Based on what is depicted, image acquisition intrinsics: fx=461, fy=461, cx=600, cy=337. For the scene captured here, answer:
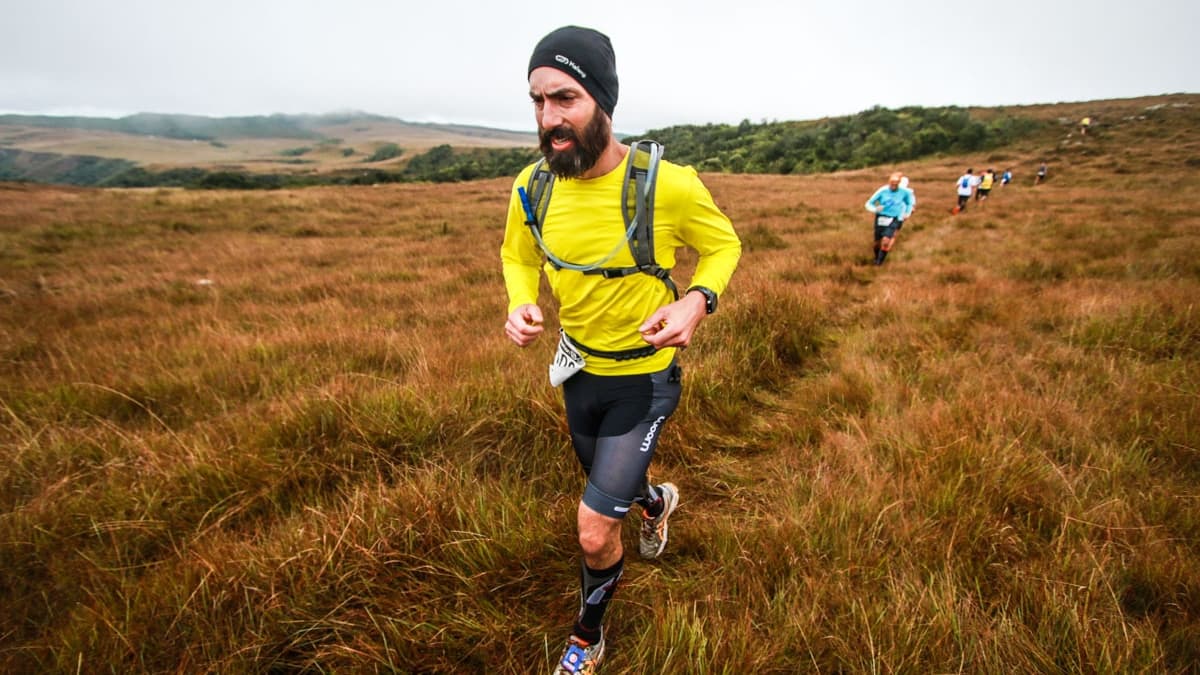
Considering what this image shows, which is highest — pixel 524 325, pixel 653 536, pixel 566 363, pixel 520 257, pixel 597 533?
pixel 520 257

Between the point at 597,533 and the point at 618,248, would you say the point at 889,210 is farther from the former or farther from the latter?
the point at 597,533

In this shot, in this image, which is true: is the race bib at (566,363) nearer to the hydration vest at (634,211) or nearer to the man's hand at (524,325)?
the man's hand at (524,325)

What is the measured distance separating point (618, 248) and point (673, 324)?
1.38 feet

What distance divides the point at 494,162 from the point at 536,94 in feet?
254

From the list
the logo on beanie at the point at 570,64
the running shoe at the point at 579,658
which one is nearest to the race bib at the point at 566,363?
the running shoe at the point at 579,658

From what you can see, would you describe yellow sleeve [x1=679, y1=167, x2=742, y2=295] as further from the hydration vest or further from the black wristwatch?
the hydration vest

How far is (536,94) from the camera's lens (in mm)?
1990

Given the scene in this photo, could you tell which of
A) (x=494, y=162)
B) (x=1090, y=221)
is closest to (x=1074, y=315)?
(x=1090, y=221)

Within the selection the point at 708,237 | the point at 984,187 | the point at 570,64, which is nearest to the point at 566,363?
the point at 708,237

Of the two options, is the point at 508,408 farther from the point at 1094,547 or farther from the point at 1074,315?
the point at 1074,315

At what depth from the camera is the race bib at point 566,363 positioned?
212 cm

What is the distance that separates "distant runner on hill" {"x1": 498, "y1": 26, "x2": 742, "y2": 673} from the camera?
1.83 metres

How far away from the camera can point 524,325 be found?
194 centimetres

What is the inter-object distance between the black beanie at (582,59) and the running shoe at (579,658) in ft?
7.16
